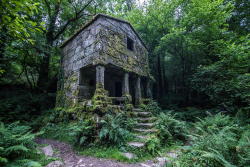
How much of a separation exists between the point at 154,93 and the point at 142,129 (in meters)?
8.36

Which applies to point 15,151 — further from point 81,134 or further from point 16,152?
point 81,134

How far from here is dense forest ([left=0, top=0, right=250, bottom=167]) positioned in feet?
7.63

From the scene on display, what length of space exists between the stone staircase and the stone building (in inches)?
58.3

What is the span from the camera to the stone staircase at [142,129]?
11.9 ft

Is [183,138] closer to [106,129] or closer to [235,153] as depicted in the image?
[235,153]

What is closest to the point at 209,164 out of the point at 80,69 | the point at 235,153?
the point at 235,153

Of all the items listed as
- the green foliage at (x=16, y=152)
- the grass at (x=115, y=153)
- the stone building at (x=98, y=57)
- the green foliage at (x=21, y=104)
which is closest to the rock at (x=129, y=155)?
the grass at (x=115, y=153)

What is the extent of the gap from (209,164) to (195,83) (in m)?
6.93

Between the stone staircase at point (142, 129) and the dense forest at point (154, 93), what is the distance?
178mm

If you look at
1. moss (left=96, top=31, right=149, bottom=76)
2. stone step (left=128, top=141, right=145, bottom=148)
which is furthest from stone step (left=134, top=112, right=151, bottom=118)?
moss (left=96, top=31, right=149, bottom=76)

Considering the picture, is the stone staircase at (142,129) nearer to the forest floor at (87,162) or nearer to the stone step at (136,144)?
the stone step at (136,144)

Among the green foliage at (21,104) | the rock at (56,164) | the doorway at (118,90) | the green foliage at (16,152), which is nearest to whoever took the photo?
the green foliage at (16,152)

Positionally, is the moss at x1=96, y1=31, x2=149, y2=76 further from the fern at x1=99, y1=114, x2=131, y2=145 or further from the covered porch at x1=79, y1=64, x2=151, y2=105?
the fern at x1=99, y1=114, x2=131, y2=145

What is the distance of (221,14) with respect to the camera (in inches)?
264
